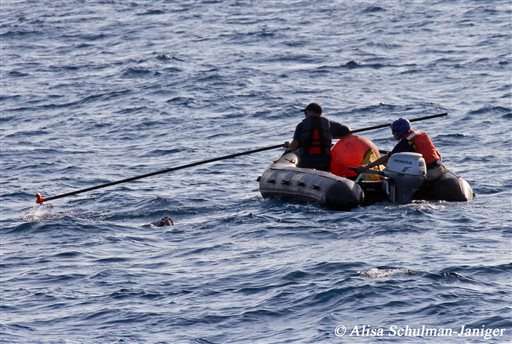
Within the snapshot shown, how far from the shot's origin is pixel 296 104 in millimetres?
32844

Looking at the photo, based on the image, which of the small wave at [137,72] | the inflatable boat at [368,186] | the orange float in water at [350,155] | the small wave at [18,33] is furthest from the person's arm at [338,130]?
the small wave at [18,33]

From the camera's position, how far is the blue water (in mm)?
16734

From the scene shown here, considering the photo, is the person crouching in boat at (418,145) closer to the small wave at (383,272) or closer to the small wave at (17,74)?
the small wave at (383,272)

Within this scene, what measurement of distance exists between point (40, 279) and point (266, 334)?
13.7 feet

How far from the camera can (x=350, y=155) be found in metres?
22.6

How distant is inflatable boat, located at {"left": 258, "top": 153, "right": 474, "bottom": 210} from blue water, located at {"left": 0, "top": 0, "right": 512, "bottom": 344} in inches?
9.4

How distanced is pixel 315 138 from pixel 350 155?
0.63 m

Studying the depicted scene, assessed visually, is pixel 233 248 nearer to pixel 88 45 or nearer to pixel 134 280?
pixel 134 280

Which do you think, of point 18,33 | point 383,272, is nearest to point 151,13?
point 18,33

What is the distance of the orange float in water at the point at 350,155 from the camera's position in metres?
22.6

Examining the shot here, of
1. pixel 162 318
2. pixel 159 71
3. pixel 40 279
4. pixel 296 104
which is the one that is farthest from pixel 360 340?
pixel 159 71

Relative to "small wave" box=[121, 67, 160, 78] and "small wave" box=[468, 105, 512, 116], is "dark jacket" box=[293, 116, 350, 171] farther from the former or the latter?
"small wave" box=[121, 67, 160, 78]

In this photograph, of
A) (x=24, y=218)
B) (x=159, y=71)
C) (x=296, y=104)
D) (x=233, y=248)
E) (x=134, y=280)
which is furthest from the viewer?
(x=159, y=71)

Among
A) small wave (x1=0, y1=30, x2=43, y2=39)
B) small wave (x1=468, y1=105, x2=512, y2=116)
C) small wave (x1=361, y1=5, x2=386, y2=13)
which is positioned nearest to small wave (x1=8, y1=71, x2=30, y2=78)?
small wave (x1=0, y1=30, x2=43, y2=39)
